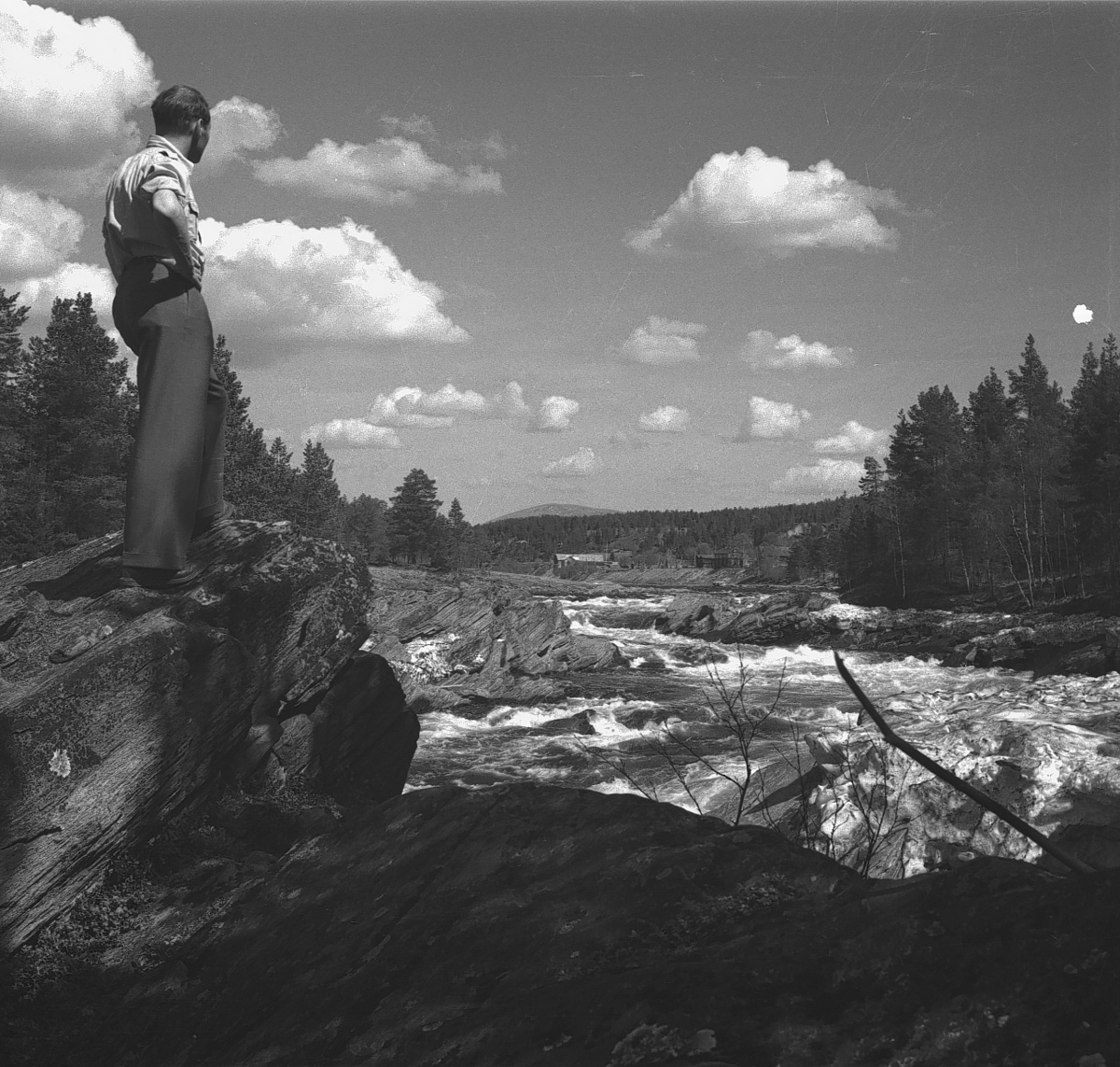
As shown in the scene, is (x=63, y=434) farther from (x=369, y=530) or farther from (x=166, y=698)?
(x=369, y=530)

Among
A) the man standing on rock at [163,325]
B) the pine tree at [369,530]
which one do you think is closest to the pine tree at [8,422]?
the man standing on rock at [163,325]

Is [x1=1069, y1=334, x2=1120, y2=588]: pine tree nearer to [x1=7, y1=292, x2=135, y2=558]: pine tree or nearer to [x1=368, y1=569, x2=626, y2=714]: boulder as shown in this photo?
[x1=368, y1=569, x2=626, y2=714]: boulder

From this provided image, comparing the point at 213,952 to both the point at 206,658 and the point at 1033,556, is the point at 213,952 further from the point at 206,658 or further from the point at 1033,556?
the point at 1033,556

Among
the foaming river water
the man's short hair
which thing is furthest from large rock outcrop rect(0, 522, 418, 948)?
the foaming river water

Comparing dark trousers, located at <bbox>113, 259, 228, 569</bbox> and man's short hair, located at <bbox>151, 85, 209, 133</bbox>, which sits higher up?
man's short hair, located at <bbox>151, 85, 209, 133</bbox>

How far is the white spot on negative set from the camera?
5.21m

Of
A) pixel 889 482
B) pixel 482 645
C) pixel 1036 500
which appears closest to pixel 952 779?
pixel 482 645

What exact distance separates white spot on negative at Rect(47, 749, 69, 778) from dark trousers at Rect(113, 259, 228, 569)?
1.65 metres

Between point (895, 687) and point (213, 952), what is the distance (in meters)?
31.5

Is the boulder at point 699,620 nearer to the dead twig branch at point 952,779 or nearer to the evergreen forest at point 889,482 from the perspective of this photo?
the evergreen forest at point 889,482

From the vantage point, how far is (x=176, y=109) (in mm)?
4414

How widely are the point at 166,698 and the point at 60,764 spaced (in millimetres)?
749

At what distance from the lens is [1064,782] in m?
11.0

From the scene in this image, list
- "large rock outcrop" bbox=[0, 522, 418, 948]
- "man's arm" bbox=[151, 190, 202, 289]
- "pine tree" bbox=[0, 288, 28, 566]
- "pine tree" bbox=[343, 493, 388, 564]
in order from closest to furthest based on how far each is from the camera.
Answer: "man's arm" bbox=[151, 190, 202, 289] → "large rock outcrop" bbox=[0, 522, 418, 948] → "pine tree" bbox=[0, 288, 28, 566] → "pine tree" bbox=[343, 493, 388, 564]
